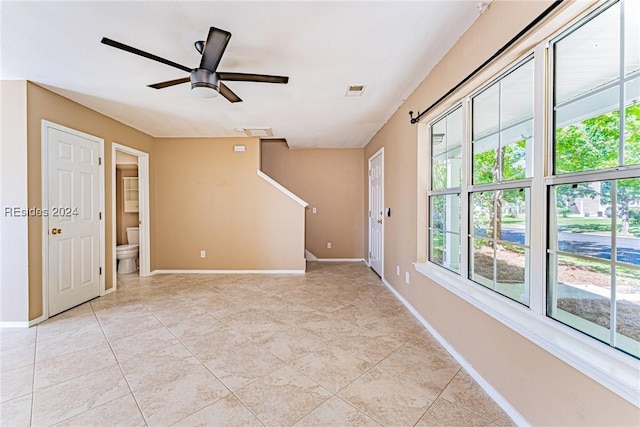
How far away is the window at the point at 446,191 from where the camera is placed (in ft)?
7.87

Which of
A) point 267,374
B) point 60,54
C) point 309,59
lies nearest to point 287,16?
point 309,59

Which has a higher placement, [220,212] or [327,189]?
[327,189]

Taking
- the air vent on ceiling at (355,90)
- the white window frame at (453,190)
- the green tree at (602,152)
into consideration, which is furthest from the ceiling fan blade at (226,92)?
the green tree at (602,152)

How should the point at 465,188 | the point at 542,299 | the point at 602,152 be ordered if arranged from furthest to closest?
the point at 465,188 → the point at 542,299 → the point at 602,152

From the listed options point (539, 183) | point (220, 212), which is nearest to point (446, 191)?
point (539, 183)

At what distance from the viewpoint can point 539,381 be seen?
1361 millimetres

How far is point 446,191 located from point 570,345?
1492 mm

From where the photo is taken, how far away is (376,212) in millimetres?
4980

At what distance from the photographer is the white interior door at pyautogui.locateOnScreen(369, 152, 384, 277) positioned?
15.0ft

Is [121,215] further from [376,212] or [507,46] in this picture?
[507,46]

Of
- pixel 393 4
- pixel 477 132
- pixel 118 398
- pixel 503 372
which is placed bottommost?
pixel 118 398

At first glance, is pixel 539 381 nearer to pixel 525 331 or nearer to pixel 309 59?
pixel 525 331

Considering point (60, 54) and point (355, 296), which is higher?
point (60, 54)

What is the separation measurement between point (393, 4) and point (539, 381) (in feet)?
7.35
